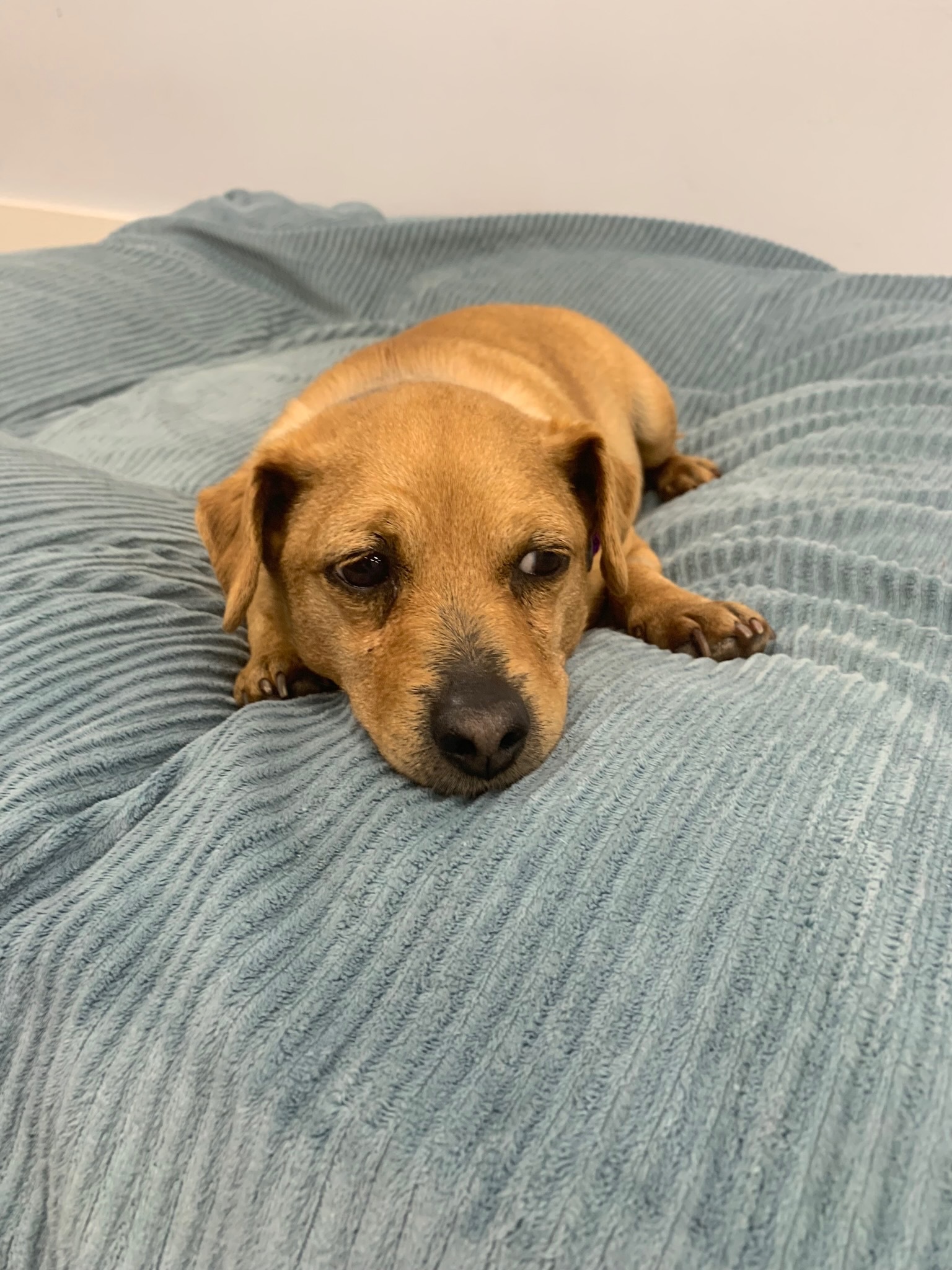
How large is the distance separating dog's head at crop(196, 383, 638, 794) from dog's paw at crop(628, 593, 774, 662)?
14 cm

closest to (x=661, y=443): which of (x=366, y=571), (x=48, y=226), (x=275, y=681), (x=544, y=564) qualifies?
(x=544, y=564)

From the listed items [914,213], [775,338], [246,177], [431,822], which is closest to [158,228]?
[246,177]

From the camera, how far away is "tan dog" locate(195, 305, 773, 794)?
1.46 m

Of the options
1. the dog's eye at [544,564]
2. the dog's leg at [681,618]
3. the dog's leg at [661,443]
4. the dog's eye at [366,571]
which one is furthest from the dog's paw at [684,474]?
the dog's eye at [366,571]

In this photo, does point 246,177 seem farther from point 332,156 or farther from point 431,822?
point 431,822

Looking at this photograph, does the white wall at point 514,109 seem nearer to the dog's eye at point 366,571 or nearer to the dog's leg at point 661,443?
the dog's leg at point 661,443

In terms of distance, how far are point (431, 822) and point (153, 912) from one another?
16.2 inches

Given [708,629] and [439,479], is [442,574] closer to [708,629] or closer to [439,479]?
[439,479]

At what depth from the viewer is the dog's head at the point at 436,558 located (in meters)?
1.44

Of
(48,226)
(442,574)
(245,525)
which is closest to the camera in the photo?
(442,574)

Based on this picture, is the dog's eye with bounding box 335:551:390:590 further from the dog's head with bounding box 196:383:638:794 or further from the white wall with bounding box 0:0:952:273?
the white wall with bounding box 0:0:952:273

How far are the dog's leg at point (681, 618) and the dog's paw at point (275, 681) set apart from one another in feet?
2.53

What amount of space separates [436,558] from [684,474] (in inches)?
64.2

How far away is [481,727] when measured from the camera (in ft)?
4.47
